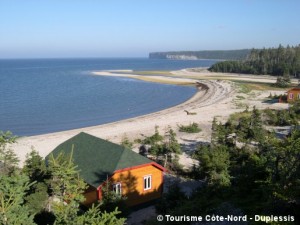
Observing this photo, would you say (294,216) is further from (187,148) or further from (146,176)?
(187,148)

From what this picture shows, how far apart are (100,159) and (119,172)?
1811mm

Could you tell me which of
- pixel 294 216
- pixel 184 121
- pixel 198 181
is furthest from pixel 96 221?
pixel 184 121

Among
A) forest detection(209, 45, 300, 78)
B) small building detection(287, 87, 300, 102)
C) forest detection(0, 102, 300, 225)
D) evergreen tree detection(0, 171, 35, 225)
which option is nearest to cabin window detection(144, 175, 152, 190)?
forest detection(0, 102, 300, 225)

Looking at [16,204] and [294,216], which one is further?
[294,216]

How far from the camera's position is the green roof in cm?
1809

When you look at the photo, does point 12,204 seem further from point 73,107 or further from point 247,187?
point 73,107

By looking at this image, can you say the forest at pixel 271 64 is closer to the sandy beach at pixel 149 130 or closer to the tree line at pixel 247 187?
the sandy beach at pixel 149 130

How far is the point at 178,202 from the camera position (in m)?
15.7

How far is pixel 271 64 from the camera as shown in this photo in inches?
5103

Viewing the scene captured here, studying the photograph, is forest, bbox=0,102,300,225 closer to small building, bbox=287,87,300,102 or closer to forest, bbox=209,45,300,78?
small building, bbox=287,87,300,102

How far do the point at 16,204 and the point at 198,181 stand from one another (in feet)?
46.9

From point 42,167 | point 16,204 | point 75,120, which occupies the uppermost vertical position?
point 16,204

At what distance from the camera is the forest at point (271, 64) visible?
11994 cm

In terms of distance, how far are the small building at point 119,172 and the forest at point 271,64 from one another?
346 feet
